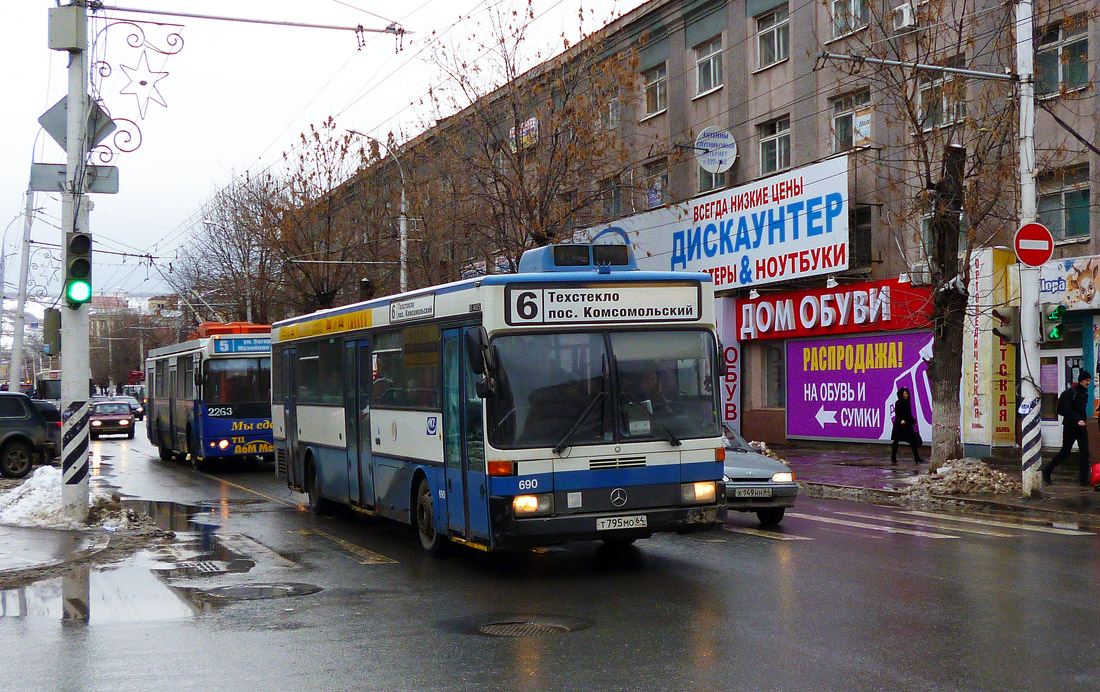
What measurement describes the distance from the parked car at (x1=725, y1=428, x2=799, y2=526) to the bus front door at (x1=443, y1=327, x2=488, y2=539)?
4.31 m

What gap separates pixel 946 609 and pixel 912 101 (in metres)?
12.5

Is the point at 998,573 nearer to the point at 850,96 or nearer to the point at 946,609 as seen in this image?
the point at 946,609

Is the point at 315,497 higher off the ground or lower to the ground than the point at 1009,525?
higher

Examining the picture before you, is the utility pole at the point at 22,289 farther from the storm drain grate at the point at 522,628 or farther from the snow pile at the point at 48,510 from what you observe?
the storm drain grate at the point at 522,628

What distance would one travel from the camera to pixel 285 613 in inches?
353

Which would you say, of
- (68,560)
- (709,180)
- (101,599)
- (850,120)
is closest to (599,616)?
(101,599)

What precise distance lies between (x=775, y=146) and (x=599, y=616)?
2476 cm

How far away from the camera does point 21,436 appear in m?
25.0

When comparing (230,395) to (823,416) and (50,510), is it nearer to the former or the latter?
(50,510)

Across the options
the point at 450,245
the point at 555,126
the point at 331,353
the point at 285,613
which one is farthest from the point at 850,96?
the point at 285,613

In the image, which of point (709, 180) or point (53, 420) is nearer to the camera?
point (53, 420)

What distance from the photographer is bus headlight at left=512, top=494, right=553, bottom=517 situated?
33.6 feet

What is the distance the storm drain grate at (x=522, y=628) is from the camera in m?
8.04

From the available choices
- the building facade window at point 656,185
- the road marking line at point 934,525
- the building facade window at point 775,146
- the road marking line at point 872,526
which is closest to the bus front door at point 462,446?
the road marking line at point 872,526
